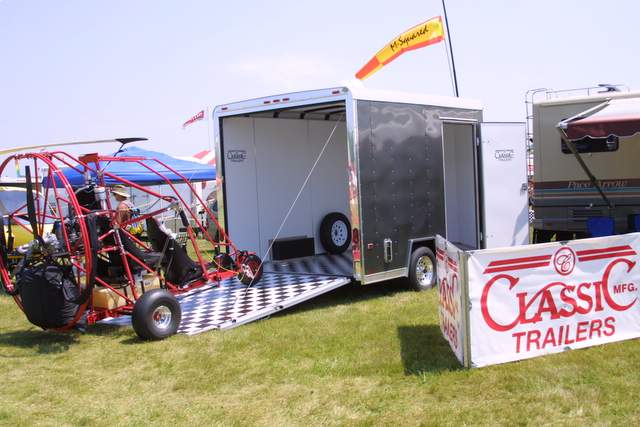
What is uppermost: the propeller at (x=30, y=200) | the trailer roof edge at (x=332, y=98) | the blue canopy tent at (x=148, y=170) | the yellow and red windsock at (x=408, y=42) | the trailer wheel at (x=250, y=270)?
the yellow and red windsock at (x=408, y=42)

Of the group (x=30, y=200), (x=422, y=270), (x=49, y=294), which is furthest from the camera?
(x=422, y=270)

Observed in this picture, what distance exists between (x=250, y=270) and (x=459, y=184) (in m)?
4.03

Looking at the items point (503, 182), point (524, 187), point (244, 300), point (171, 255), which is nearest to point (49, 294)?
point (171, 255)

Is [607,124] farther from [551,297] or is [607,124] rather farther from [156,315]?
[156,315]

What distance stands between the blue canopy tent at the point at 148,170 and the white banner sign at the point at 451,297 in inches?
284

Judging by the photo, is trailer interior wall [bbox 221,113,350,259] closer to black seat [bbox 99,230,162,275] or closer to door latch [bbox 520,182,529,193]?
black seat [bbox 99,230,162,275]

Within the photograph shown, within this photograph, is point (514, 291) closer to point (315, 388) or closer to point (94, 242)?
point (315, 388)

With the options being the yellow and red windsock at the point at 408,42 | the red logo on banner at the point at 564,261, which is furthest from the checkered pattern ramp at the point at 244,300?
the yellow and red windsock at the point at 408,42

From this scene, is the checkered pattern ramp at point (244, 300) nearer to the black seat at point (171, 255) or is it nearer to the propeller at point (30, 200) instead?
the black seat at point (171, 255)

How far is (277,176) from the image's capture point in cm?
988

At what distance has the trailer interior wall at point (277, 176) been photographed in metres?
9.27

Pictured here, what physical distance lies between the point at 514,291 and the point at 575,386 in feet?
2.83

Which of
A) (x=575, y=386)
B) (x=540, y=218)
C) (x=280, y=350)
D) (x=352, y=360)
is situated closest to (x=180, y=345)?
(x=280, y=350)

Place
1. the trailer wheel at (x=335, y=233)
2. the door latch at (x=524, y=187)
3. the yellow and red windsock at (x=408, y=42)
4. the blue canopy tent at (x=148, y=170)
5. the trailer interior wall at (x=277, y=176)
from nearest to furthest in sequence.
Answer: the trailer interior wall at (x=277, y=176), the door latch at (x=524, y=187), the trailer wheel at (x=335, y=233), the blue canopy tent at (x=148, y=170), the yellow and red windsock at (x=408, y=42)
